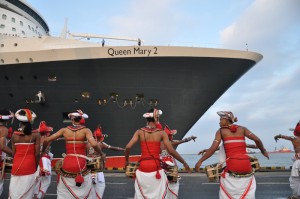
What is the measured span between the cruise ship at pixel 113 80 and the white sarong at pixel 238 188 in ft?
37.6

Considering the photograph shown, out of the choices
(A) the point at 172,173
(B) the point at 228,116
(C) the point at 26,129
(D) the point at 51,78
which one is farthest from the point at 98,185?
(D) the point at 51,78

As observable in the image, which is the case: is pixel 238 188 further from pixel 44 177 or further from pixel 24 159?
pixel 44 177

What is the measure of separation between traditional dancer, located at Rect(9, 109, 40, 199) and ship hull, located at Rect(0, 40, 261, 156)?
34.7ft

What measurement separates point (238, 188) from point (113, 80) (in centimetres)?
1219

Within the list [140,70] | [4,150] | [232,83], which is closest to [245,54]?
[232,83]

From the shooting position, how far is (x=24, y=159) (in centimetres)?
586

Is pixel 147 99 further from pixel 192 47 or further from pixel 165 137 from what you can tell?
pixel 165 137

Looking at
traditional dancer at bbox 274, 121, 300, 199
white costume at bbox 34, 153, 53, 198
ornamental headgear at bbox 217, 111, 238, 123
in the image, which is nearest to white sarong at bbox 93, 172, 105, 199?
white costume at bbox 34, 153, 53, 198

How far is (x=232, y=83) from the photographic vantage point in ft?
61.9

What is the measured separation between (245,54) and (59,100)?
31.6 ft

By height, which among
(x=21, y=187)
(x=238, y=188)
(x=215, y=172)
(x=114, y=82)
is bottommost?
(x=21, y=187)

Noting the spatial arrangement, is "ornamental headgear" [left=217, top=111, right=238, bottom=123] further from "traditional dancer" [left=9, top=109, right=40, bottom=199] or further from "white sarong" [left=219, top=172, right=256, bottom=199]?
"traditional dancer" [left=9, top=109, right=40, bottom=199]

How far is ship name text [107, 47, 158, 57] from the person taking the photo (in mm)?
16172

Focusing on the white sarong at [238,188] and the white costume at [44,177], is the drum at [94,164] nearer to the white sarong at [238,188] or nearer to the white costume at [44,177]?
the white sarong at [238,188]
